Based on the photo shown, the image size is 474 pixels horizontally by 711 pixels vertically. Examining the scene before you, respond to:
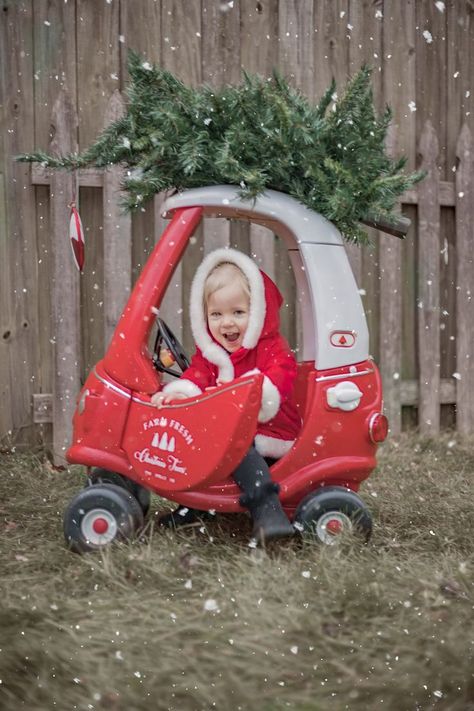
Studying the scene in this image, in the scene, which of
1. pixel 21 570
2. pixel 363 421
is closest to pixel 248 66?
pixel 363 421

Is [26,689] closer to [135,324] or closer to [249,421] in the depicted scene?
[249,421]

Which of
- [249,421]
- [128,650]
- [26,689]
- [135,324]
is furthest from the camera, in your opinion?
[135,324]

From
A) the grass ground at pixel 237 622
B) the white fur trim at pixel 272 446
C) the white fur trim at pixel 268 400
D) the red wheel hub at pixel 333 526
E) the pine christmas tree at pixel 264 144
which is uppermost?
the pine christmas tree at pixel 264 144

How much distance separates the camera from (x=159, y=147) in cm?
287

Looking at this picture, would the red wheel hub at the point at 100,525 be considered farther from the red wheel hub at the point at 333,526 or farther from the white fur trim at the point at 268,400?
the red wheel hub at the point at 333,526

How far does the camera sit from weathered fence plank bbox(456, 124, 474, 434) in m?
5.10

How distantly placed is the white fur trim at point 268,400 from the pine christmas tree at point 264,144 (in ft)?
1.89

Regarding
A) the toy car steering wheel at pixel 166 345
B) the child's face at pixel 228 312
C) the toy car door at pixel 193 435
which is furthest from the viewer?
the toy car steering wheel at pixel 166 345

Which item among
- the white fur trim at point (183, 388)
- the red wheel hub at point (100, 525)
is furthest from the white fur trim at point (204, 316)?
the red wheel hub at point (100, 525)

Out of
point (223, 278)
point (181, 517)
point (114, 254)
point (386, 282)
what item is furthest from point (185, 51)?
point (181, 517)

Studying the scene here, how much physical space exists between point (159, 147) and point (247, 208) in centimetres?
35

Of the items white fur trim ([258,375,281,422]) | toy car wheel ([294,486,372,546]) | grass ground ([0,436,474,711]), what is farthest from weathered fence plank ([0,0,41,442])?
toy car wheel ([294,486,372,546])

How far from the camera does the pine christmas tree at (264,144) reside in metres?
2.83

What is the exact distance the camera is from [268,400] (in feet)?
9.48
